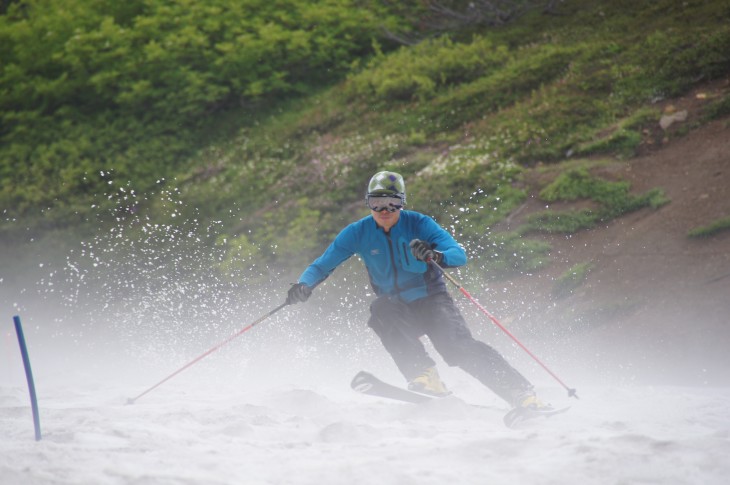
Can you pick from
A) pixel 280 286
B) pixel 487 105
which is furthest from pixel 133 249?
pixel 487 105

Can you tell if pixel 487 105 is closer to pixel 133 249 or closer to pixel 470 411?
pixel 133 249

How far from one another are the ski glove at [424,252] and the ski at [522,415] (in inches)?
42.9

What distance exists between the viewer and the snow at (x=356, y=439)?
3.66 meters

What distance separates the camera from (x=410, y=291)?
19.3ft

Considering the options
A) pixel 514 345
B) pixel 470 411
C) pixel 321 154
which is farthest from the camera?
pixel 321 154

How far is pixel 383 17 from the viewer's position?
18266 mm

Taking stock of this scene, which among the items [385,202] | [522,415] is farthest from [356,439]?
[385,202]

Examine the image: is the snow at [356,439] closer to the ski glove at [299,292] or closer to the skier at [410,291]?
the skier at [410,291]

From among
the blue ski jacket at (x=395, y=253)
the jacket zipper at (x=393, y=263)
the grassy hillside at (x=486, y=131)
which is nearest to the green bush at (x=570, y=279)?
the grassy hillside at (x=486, y=131)

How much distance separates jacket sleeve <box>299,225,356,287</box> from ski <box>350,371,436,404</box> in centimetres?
79

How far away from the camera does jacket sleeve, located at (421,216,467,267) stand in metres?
5.46

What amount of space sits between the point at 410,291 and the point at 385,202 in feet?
2.35

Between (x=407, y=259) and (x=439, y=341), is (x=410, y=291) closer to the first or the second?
(x=407, y=259)

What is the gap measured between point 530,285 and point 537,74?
5674mm
